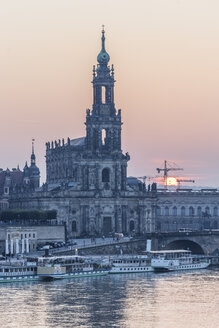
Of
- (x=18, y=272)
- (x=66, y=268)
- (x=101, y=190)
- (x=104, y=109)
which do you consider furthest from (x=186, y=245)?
(x=18, y=272)

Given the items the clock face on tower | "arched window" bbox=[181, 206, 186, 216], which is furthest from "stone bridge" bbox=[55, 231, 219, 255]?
"arched window" bbox=[181, 206, 186, 216]

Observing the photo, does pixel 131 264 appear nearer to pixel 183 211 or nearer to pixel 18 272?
pixel 18 272

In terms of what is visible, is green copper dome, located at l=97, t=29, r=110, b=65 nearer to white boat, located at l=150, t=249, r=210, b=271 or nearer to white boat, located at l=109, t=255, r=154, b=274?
white boat, located at l=150, t=249, r=210, b=271

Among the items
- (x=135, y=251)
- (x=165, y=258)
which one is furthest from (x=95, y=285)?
(x=135, y=251)

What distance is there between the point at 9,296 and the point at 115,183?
59.8m

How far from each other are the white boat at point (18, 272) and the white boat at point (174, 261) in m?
17.2

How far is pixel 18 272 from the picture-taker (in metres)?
116

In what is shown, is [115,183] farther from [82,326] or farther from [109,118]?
→ [82,326]

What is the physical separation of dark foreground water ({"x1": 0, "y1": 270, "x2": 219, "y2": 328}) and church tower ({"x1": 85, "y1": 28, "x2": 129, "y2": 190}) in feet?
132

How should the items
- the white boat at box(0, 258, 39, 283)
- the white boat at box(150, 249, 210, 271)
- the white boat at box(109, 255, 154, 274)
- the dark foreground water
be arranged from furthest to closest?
the white boat at box(150, 249, 210, 271) < the white boat at box(109, 255, 154, 274) < the white boat at box(0, 258, 39, 283) < the dark foreground water

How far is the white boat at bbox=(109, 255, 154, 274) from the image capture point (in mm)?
126719

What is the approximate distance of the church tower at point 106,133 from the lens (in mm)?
160250

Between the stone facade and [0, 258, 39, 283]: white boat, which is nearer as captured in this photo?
[0, 258, 39, 283]: white boat

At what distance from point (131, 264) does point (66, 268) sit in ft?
34.3
